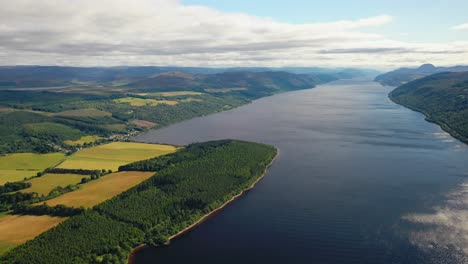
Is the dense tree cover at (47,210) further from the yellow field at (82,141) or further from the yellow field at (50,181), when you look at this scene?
the yellow field at (82,141)

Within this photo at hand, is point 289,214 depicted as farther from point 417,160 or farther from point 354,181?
point 417,160

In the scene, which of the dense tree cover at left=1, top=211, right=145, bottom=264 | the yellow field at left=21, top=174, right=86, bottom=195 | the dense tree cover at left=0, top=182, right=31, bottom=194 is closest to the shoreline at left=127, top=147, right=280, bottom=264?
the dense tree cover at left=1, top=211, right=145, bottom=264

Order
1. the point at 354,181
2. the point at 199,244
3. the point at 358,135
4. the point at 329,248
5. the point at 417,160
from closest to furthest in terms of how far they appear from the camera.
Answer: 1. the point at 329,248
2. the point at 199,244
3. the point at 354,181
4. the point at 417,160
5. the point at 358,135

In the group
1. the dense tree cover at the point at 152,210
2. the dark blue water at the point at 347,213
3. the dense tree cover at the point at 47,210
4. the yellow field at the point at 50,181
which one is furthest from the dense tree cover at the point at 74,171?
the dark blue water at the point at 347,213

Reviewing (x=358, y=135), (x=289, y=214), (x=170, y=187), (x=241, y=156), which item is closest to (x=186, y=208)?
(x=170, y=187)

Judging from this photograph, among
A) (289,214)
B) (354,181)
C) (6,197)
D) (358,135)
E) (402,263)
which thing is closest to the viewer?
(402,263)

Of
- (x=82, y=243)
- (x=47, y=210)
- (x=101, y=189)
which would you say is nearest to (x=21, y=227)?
(x=47, y=210)

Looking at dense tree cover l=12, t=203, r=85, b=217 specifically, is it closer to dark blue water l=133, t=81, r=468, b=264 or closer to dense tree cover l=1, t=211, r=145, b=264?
dense tree cover l=1, t=211, r=145, b=264
